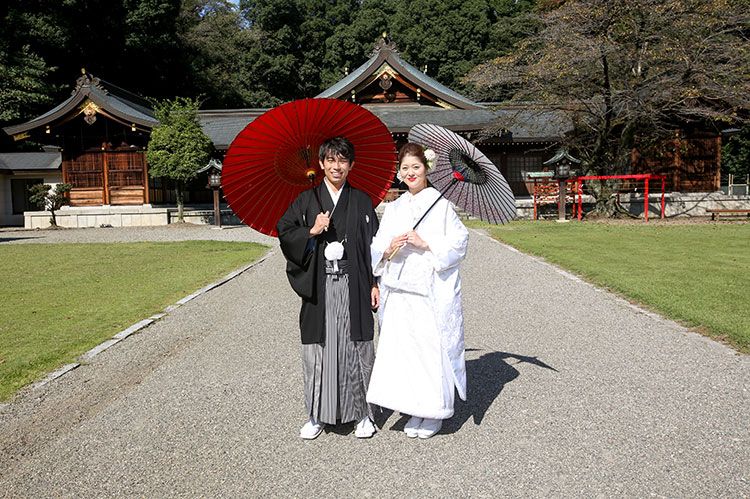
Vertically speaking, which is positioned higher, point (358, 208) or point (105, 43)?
point (105, 43)

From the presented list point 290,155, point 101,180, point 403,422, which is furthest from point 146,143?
point 403,422

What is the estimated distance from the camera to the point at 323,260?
3.29 metres

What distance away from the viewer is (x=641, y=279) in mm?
8227

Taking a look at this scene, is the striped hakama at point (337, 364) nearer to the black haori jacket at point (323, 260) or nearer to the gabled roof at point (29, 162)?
the black haori jacket at point (323, 260)

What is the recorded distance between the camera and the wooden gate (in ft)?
76.2

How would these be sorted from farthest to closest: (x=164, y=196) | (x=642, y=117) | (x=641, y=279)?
1. (x=164, y=196)
2. (x=642, y=117)
3. (x=641, y=279)

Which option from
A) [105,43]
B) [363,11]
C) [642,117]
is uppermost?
[363,11]

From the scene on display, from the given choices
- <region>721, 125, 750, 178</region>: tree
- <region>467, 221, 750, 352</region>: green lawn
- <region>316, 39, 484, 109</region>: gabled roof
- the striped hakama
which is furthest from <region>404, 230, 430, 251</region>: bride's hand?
<region>721, 125, 750, 178</region>: tree

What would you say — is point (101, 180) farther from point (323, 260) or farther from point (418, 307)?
point (418, 307)

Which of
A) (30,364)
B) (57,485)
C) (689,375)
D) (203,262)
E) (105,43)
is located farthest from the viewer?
(105,43)

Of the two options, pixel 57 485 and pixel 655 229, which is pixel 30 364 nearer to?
pixel 57 485

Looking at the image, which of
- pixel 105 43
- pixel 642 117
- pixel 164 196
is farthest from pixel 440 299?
pixel 105 43

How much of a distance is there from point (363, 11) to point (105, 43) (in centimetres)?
1955

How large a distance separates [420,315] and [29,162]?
91.5ft
